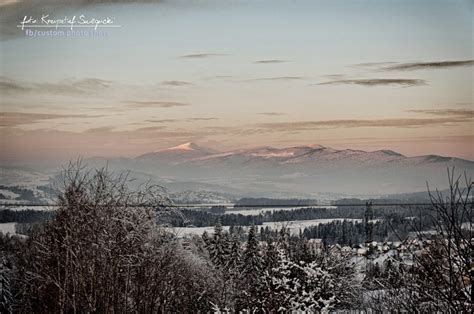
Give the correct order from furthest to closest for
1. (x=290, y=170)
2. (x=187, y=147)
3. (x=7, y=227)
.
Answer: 1. (x=290, y=170)
2. (x=187, y=147)
3. (x=7, y=227)

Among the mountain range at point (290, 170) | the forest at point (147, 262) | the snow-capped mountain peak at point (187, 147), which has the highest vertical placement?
the snow-capped mountain peak at point (187, 147)

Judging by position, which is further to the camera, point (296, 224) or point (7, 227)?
point (296, 224)

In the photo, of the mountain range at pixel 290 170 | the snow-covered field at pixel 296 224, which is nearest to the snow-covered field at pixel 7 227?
the mountain range at pixel 290 170

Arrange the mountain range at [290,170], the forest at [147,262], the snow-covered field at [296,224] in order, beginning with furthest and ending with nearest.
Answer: the snow-covered field at [296,224], the mountain range at [290,170], the forest at [147,262]

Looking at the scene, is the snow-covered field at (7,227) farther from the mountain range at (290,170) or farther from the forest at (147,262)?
the mountain range at (290,170)

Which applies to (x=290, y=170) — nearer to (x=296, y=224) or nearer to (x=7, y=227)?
(x=296, y=224)

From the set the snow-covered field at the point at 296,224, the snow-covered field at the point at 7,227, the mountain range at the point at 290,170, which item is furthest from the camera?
the snow-covered field at the point at 296,224

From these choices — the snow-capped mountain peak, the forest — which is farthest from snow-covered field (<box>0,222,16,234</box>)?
the snow-capped mountain peak

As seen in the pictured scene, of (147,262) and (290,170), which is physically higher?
(290,170)

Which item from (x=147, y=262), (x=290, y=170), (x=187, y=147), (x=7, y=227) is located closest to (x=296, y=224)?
(x=290, y=170)

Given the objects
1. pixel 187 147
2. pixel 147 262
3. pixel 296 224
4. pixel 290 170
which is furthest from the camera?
pixel 296 224

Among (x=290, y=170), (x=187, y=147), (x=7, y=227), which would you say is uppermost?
(x=187, y=147)

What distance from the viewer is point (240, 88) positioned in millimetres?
7297

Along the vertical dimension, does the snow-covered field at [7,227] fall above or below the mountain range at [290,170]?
below
